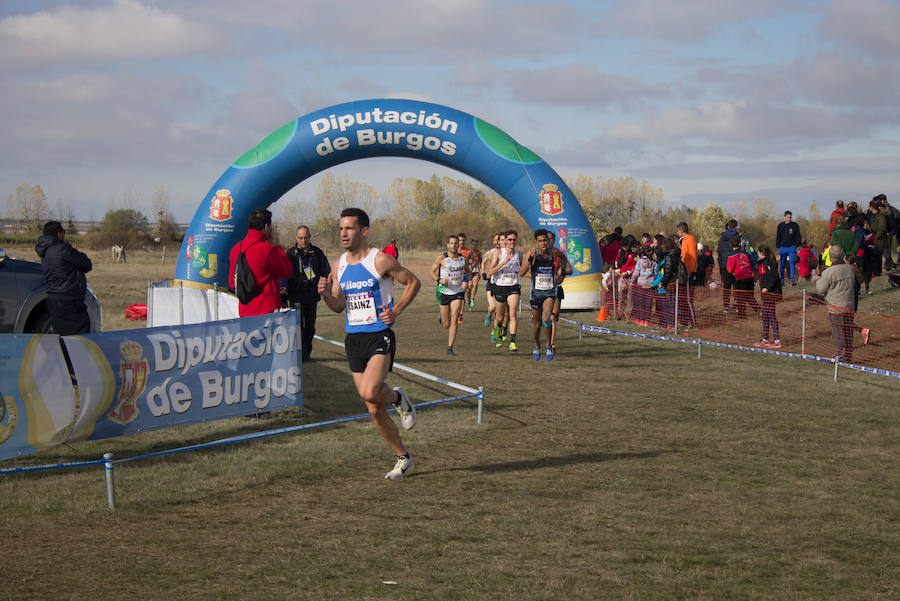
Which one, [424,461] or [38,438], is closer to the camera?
[38,438]

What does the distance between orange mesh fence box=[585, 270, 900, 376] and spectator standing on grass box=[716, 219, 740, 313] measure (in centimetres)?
5

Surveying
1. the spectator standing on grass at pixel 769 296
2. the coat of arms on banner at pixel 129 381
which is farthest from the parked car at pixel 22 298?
the spectator standing on grass at pixel 769 296

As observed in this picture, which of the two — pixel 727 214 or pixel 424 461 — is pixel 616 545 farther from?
pixel 727 214

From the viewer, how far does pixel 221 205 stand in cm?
2105

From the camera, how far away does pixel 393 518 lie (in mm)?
5461

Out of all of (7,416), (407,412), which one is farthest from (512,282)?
(7,416)

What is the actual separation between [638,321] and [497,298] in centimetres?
559

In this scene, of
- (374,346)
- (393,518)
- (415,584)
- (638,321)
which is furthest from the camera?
(638,321)

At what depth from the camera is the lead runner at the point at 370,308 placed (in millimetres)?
6230

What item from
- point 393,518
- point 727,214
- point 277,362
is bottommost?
point 393,518

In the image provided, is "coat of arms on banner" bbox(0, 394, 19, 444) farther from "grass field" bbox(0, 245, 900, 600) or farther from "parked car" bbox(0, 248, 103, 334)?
"parked car" bbox(0, 248, 103, 334)

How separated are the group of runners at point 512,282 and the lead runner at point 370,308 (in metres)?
6.56

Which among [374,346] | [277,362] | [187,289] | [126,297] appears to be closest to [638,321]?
[187,289]

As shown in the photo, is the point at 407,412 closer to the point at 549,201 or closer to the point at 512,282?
the point at 512,282
